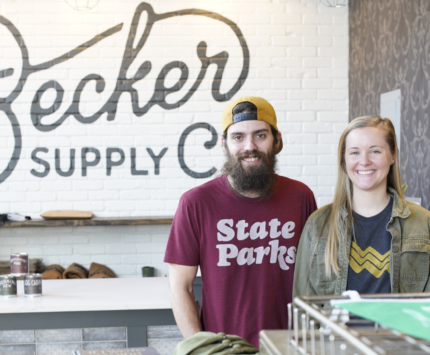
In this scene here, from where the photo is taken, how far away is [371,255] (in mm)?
1495

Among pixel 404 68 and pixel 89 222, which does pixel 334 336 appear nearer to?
pixel 404 68

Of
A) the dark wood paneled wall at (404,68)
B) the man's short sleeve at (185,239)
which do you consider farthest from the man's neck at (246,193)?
the dark wood paneled wall at (404,68)

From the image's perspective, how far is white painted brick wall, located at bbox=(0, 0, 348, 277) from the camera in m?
4.12

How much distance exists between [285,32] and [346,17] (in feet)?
1.85

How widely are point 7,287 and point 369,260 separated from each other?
171 cm

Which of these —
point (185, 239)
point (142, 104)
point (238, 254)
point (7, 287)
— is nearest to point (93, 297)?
point (7, 287)

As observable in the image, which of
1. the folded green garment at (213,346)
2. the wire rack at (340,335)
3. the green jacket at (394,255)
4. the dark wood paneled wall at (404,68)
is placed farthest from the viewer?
the dark wood paneled wall at (404,68)

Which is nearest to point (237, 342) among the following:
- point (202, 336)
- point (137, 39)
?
point (202, 336)

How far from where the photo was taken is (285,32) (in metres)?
4.25

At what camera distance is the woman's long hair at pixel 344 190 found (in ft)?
4.98

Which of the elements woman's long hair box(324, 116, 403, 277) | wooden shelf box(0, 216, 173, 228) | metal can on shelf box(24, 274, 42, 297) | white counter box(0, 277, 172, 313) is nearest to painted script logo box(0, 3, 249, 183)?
wooden shelf box(0, 216, 173, 228)

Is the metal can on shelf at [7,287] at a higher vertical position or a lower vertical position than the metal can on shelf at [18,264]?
lower

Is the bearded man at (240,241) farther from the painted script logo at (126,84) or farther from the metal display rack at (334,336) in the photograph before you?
the painted script logo at (126,84)

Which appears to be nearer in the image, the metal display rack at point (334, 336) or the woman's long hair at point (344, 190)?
the metal display rack at point (334, 336)
